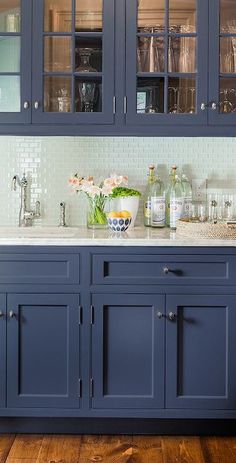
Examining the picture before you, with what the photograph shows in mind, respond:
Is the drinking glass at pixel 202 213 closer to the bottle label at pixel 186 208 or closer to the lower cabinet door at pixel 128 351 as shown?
the bottle label at pixel 186 208

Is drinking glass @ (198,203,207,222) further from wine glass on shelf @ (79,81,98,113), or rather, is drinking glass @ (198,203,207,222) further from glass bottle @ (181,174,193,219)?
wine glass on shelf @ (79,81,98,113)

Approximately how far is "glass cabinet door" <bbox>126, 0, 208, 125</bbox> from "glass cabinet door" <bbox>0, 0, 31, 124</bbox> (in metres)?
0.49

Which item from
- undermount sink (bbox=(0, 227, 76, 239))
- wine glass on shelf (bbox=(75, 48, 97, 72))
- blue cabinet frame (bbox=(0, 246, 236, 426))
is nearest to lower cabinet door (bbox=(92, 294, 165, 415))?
blue cabinet frame (bbox=(0, 246, 236, 426))

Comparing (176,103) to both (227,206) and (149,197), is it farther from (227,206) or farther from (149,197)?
(227,206)

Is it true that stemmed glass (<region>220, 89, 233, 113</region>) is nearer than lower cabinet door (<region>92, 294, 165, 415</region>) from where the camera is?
No

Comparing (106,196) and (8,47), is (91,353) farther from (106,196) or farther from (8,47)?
(8,47)

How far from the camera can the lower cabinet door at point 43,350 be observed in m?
3.26

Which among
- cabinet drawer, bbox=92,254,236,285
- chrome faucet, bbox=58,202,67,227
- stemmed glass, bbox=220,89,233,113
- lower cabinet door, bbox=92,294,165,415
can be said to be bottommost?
lower cabinet door, bbox=92,294,165,415

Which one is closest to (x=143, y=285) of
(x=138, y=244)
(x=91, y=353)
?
(x=138, y=244)

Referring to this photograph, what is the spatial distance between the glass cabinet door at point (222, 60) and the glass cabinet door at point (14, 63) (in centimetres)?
88

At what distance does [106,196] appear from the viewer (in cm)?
372

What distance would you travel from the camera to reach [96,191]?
3.67m

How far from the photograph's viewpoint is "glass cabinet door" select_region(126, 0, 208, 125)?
11.3ft

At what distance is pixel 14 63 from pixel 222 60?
1.00m
